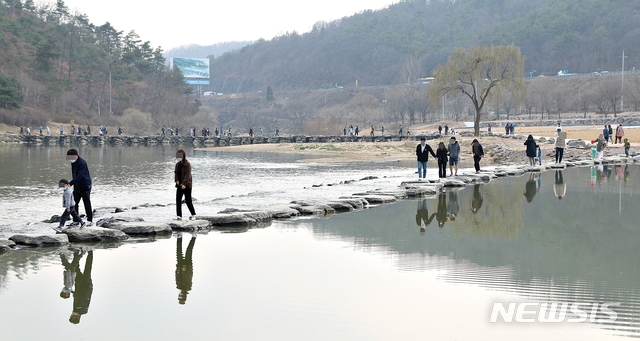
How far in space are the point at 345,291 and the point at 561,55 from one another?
15881 centimetres

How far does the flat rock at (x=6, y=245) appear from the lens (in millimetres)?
13094

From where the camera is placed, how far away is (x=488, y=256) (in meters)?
12.6

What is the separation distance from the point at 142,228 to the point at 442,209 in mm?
7872

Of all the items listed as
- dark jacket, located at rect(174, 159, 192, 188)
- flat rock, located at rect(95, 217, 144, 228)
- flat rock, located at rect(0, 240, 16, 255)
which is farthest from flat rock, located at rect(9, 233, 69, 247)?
dark jacket, located at rect(174, 159, 192, 188)

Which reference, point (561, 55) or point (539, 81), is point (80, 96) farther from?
point (561, 55)

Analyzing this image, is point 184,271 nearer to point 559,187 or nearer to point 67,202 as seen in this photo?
point 67,202

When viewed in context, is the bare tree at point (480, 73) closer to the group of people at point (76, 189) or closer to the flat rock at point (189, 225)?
the flat rock at point (189, 225)

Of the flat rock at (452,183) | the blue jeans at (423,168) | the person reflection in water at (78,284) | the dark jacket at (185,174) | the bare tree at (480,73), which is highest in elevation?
the bare tree at (480,73)

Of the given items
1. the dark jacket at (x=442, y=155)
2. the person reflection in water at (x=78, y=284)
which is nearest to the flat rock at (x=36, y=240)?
the person reflection in water at (x=78, y=284)

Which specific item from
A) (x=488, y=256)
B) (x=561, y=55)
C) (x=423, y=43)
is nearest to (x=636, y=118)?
(x=561, y=55)

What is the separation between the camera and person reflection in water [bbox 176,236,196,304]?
10145 mm

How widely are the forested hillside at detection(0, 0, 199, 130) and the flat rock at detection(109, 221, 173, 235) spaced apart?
76539 mm

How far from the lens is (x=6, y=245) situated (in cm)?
1323

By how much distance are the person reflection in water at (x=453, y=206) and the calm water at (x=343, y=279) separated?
0.33 m
